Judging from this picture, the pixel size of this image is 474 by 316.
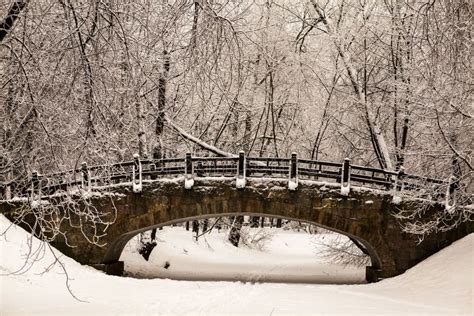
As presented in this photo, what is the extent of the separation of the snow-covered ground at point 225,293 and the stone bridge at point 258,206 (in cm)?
61

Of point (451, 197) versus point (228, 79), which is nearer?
point (228, 79)

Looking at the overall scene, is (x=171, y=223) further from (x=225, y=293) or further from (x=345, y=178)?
(x=345, y=178)

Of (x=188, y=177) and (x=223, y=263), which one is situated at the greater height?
(x=188, y=177)

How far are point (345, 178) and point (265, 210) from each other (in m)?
2.60

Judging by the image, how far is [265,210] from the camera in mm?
17594

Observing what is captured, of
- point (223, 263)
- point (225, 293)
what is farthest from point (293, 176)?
point (223, 263)

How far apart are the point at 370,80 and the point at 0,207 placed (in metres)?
13.8

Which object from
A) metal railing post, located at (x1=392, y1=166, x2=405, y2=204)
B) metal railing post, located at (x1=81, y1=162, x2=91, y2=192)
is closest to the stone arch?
metal railing post, located at (x1=392, y1=166, x2=405, y2=204)

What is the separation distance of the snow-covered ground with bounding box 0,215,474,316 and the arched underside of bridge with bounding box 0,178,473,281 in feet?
2.09

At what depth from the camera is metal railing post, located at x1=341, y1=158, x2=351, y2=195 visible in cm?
1709

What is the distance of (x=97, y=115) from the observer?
6055 millimetres

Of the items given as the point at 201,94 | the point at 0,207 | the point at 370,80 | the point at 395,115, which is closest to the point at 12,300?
the point at 0,207

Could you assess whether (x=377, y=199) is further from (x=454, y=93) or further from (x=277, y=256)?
(x=277, y=256)

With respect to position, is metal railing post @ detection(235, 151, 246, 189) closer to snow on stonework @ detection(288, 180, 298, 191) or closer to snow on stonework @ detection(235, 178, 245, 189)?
snow on stonework @ detection(235, 178, 245, 189)
